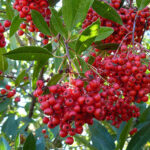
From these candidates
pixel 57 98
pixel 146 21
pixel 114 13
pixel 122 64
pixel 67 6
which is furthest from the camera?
pixel 146 21

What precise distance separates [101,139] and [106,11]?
1.30m

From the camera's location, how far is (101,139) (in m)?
2.42

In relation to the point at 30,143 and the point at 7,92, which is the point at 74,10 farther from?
the point at 7,92

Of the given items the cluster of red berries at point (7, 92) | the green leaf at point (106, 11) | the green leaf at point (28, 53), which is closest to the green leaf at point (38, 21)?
the green leaf at point (28, 53)

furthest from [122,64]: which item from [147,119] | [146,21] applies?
[147,119]

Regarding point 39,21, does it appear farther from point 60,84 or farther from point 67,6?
point 60,84

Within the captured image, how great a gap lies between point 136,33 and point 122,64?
2.40 feet

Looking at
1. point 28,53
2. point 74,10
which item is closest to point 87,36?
point 74,10

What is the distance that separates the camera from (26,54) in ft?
6.13

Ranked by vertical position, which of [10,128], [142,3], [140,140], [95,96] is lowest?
[10,128]

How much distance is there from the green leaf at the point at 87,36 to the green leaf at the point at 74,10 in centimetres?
19

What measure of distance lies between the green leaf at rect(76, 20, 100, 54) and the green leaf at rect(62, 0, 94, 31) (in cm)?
19

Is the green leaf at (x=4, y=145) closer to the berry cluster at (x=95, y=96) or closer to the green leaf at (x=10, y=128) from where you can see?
the berry cluster at (x=95, y=96)

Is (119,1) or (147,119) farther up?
(119,1)
